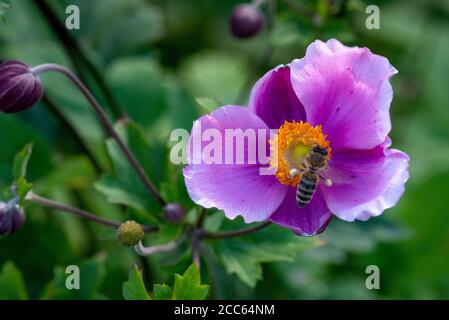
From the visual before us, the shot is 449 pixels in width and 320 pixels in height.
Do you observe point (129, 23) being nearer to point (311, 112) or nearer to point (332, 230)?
point (332, 230)

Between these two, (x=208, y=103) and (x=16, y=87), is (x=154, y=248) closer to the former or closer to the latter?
(x=208, y=103)

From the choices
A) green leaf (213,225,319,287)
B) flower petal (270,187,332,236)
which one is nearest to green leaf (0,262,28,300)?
green leaf (213,225,319,287)

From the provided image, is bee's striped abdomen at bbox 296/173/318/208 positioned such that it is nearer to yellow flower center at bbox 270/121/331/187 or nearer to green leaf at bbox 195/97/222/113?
yellow flower center at bbox 270/121/331/187

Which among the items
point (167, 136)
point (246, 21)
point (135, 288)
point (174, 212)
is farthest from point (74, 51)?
point (135, 288)
